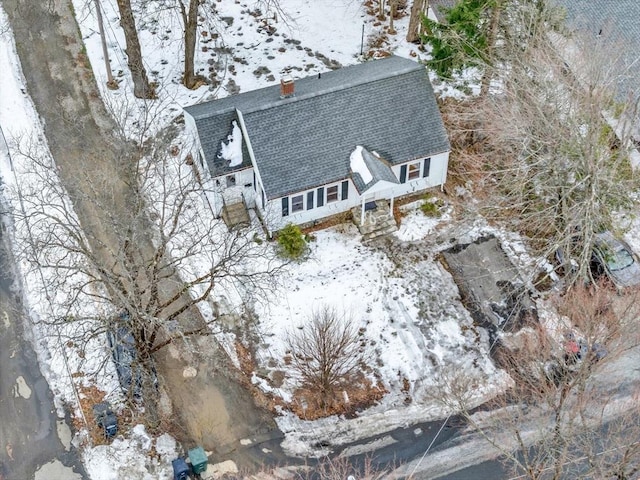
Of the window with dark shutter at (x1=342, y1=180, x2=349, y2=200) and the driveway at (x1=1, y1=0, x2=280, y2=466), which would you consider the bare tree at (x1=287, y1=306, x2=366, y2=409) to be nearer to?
the driveway at (x1=1, y1=0, x2=280, y2=466)

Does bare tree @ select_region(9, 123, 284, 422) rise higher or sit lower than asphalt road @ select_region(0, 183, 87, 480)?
higher

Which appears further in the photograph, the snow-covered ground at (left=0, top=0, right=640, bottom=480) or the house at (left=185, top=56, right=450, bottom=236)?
the house at (left=185, top=56, right=450, bottom=236)

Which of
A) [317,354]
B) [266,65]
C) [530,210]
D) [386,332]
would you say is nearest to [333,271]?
[386,332]

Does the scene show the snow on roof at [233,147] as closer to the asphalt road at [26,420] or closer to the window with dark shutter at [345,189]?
the window with dark shutter at [345,189]

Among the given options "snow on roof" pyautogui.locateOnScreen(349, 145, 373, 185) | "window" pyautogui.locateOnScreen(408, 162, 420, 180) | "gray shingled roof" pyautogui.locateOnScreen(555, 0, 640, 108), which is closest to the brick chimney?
"snow on roof" pyautogui.locateOnScreen(349, 145, 373, 185)

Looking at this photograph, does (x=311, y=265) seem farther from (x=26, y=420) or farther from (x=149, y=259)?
(x=26, y=420)
